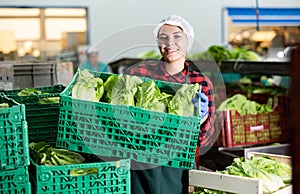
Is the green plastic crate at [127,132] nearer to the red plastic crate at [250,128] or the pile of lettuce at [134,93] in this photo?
the pile of lettuce at [134,93]

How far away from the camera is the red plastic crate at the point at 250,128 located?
4832 mm

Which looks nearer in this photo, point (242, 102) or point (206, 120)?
point (206, 120)

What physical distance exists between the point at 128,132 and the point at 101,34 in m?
8.07

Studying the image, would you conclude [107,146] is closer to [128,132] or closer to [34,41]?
[128,132]

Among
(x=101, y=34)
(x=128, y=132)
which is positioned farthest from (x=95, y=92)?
(x=101, y=34)

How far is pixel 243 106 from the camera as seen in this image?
205 inches

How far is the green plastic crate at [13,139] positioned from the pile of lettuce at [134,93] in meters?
0.31

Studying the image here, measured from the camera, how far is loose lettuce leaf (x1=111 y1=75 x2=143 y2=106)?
2689 mm

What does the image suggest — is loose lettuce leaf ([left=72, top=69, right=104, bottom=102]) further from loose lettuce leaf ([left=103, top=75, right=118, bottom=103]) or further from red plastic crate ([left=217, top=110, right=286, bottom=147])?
red plastic crate ([left=217, top=110, right=286, bottom=147])

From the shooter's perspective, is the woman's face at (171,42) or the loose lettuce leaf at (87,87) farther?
the woman's face at (171,42)

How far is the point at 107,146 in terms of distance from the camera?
8.84ft

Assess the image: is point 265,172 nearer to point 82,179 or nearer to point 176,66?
point 176,66

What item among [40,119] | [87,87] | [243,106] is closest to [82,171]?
[87,87]

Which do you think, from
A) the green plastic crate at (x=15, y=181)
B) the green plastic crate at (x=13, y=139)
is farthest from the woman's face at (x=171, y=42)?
the green plastic crate at (x=15, y=181)
